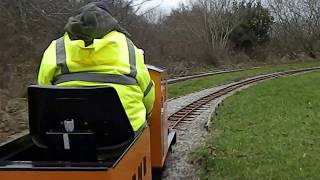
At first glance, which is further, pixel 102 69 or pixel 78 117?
pixel 102 69

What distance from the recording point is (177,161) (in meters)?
8.63

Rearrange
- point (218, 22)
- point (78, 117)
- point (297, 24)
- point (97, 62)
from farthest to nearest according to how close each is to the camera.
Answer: point (297, 24), point (218, 22), point (97, 62), point (78, 117)

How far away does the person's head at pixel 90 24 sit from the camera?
13.3 feet

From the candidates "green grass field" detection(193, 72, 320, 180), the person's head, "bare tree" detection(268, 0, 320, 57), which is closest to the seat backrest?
the person's head

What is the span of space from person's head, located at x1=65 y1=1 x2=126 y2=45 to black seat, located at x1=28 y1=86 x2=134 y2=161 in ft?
1.83

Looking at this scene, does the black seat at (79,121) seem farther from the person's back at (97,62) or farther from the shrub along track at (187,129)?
the shrub along track at (187,129)

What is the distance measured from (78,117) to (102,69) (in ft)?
1.49

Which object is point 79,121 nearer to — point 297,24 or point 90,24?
point 90,24

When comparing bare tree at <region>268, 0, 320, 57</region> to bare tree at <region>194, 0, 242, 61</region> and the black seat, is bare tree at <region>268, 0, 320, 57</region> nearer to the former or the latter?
bare tree at <region>194, 0, 242, 61</region>

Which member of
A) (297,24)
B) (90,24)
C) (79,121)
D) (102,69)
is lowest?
(79,121)

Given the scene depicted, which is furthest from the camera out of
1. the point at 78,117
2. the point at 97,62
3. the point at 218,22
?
the point at 218,22

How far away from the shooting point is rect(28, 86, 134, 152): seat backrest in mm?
3750

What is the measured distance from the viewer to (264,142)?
9.44 m

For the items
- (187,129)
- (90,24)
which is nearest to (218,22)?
(187,129)
